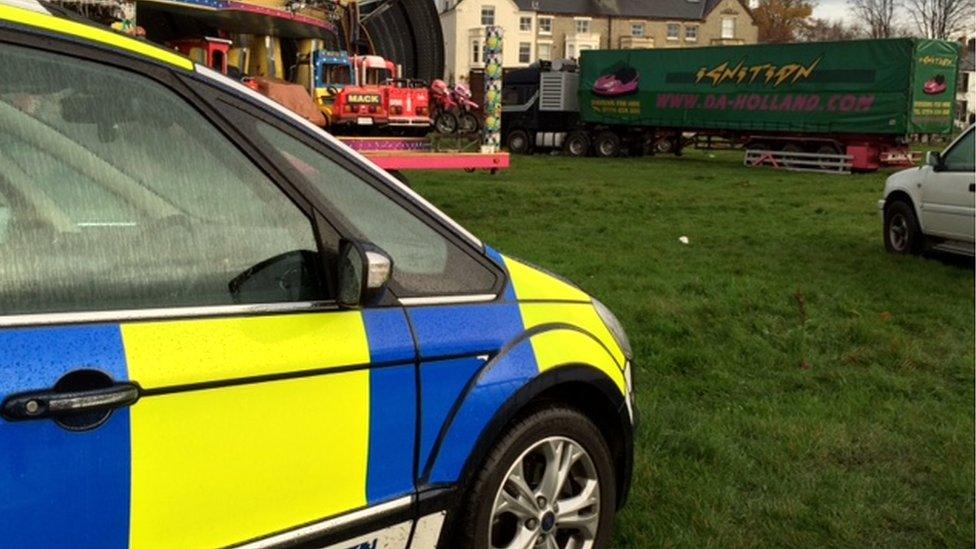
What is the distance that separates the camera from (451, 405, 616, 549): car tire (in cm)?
270

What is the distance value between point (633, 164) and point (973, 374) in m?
22.3

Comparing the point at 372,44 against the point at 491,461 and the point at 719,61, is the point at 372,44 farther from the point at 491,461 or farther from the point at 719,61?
the point at 719,61

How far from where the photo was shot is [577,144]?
109 feet

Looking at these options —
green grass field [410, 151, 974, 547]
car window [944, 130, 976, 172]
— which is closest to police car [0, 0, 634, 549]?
green grass field [410, 151, 974, 547]

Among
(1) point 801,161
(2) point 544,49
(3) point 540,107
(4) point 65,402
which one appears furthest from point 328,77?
(2) point 544,49

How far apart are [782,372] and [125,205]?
4.53 meters

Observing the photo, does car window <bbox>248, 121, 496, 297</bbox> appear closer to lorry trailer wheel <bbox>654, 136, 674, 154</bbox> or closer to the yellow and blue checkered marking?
the yellow and blue checkered marking

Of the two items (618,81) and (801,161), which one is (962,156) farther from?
(618,81)

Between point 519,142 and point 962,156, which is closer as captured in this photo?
point 962,156

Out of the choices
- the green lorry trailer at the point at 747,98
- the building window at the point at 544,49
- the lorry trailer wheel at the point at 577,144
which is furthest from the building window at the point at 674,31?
the lorry trailer wheel at the point at 577,144

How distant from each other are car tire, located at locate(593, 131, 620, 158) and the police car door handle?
3110cm

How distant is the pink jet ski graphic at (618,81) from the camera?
3103cm

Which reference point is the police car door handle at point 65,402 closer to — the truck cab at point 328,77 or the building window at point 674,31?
the truck cab at point 328,77

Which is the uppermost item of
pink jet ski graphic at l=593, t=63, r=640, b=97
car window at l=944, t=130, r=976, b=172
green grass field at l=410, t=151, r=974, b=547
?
pink jet ski graphic at l=593, t=63, r=640, b=97
